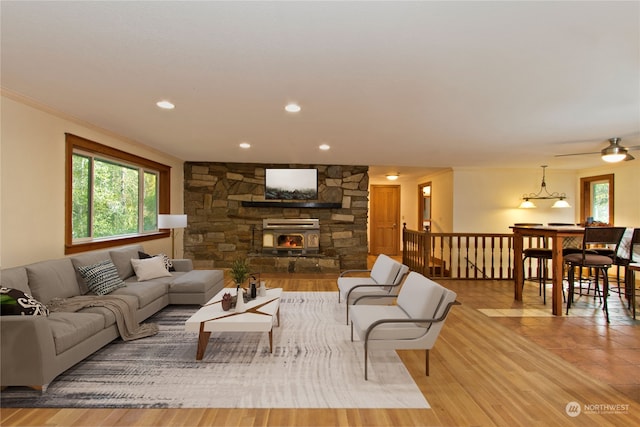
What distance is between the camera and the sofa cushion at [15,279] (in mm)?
2895

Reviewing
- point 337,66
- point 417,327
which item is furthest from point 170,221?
point 417,327

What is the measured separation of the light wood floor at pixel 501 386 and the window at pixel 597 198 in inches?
170

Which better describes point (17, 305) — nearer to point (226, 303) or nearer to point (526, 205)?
point (226, 303)

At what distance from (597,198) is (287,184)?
7378 millimetres

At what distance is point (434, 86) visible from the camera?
3002 millimetres

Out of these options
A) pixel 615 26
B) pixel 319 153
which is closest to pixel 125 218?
pixel 319 153

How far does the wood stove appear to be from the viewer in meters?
7.82

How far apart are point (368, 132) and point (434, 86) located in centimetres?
177

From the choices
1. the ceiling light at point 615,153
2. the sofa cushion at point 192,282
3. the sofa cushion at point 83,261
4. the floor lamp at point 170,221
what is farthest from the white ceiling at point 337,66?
the sofa cushion at point 192,282

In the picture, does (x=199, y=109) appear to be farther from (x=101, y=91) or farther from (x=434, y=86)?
(x=434, y=86)

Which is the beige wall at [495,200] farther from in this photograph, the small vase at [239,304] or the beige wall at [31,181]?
the beige wall at [31,181]

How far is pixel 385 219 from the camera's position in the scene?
36.0ft

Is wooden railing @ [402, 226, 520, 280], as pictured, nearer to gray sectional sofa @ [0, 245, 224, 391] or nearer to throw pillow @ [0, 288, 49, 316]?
gray sectional sofa @ [0, 245, 224, 391]

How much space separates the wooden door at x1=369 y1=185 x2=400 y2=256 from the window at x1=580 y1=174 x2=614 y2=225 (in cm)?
479
